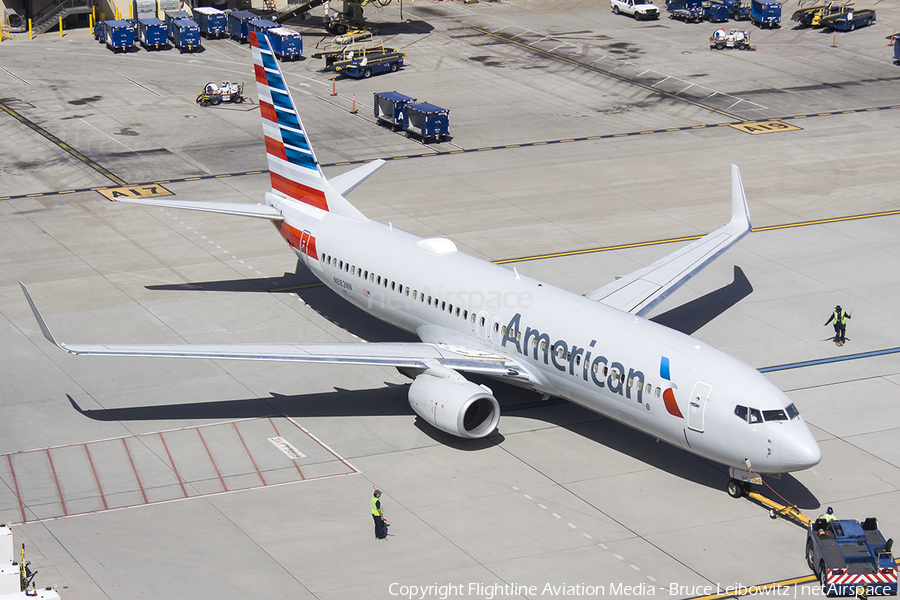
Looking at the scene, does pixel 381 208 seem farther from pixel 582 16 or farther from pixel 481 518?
pixel 582 16

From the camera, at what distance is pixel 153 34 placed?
311 feet

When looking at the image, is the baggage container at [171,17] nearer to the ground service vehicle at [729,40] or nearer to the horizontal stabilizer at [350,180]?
the ground service vehicle at [729,40]

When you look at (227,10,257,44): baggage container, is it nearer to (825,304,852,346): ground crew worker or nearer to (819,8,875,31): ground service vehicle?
(819,8,875,31): ground service vehicle

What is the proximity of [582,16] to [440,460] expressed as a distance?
83184mm

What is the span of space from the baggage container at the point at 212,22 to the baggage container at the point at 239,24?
579 millimetres

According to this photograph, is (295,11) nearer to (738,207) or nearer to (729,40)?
(729,40)

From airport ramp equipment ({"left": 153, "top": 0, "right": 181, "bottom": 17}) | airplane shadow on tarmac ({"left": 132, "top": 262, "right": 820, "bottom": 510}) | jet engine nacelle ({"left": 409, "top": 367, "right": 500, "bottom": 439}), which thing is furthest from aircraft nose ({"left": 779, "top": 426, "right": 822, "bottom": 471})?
airport ramp equipment ({"left": 153, "top": 0, "right": 181, "bottom": 17})

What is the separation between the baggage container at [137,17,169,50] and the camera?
94.8 m

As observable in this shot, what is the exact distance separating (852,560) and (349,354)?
17.6 metres

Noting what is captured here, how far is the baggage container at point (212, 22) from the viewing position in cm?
9944

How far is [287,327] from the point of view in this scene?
152 ft

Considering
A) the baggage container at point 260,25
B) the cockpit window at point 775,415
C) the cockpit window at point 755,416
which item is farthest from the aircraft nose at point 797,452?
the baggage container at point 260,25

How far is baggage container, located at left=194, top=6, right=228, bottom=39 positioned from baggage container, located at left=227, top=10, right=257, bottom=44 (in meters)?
0.58

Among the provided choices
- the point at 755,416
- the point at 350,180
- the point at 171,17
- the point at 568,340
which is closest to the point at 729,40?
the point at 171,17
